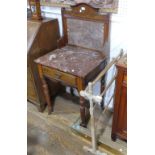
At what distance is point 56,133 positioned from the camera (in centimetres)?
174

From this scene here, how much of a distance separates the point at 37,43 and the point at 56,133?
2.85 ft

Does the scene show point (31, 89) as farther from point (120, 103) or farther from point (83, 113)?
point (120, 103)

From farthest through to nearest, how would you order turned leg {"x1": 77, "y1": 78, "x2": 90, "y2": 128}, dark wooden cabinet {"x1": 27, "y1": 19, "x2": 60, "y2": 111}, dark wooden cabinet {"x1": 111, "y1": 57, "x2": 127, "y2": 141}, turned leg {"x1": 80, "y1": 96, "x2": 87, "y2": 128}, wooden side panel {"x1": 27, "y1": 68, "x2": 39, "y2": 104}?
wooden side panel {"x1": 27, "y1": 68, "x2": 39, "y2": 104}
dark wooden cabinet {"x1": 27, "y1": 19, "x2": 60, "y2": 111}
turned leg {"x1": 80, "y1": 96, "x2": 87, "y2": 128}
turned leg {"x1": 77, "y1": 78, "x2": 90, "y2": 128}
dark wooden cabinet {"x1": 111, "y1": 57, "x2": 127, "y2": 141}

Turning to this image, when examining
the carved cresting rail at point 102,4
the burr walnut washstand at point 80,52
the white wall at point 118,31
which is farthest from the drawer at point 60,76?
the carved cresting rail at point 102,4

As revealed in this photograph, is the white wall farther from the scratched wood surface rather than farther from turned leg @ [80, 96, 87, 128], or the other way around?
the scratched wood surface

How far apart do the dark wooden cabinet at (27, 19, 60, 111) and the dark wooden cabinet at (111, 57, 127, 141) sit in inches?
32.0

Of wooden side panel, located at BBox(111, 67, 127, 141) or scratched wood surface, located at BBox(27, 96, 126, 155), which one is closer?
wooden side panel, located at BBox(111, 67, 127, 141)

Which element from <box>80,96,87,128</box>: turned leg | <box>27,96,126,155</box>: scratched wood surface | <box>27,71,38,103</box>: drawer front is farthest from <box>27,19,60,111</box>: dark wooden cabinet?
<box>80,96,87,128</box>: turned leg

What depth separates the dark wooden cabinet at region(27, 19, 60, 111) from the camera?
1620mm

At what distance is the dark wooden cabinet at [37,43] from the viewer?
63.8 inches
